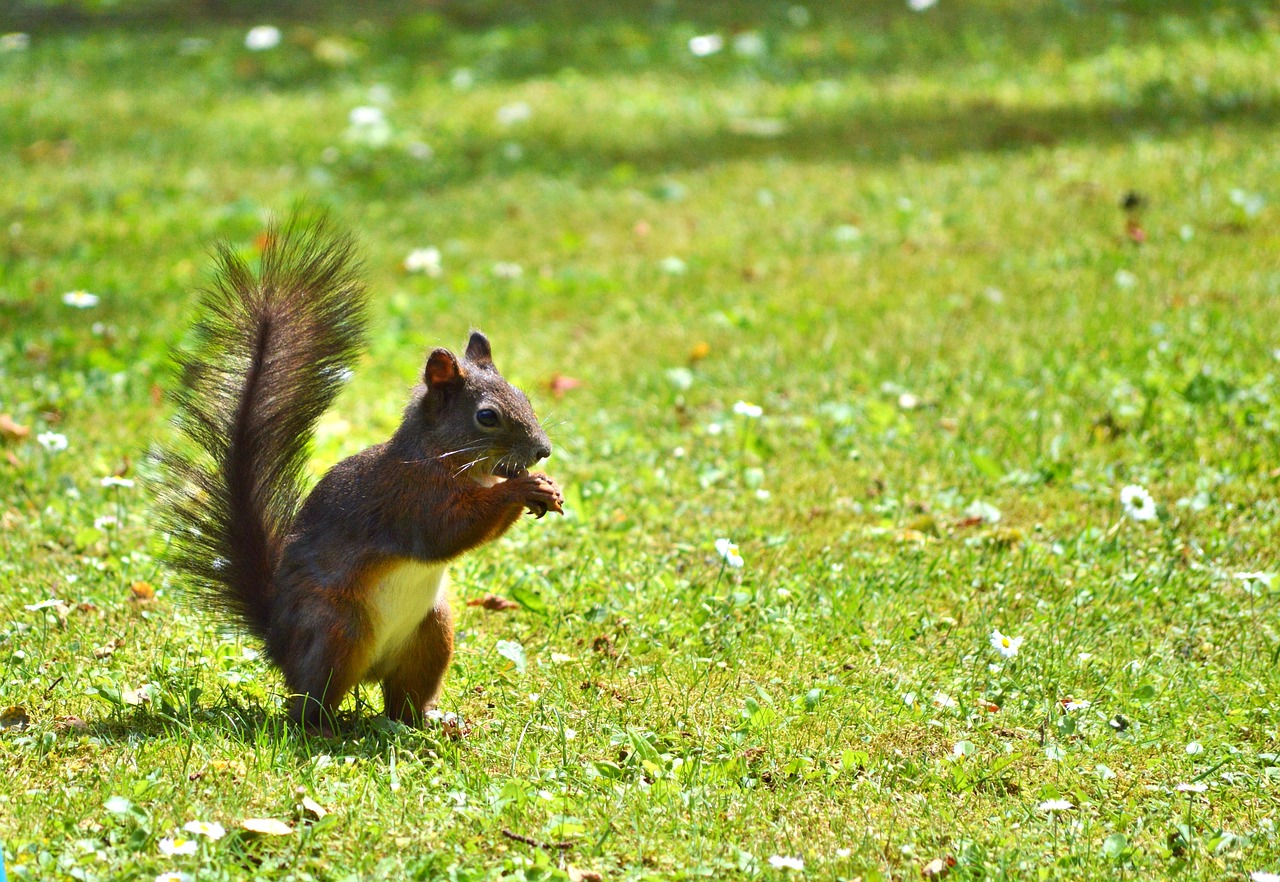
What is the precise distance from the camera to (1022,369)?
4.66 meters

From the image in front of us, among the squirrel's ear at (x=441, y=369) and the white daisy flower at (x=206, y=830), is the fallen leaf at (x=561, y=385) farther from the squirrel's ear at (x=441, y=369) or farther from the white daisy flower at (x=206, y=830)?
the white daisy flower at (x=206, y=830)

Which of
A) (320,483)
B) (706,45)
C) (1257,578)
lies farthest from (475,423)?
(706,45)

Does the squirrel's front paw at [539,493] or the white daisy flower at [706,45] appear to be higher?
the white daisy flower at [706,45]

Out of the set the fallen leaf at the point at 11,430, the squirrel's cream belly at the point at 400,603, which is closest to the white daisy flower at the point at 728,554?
the squirrel's cream belly at the point at 400,603

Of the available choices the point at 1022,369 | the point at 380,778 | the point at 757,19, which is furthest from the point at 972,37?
the point at 380,778

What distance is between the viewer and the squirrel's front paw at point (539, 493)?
8.57 ft

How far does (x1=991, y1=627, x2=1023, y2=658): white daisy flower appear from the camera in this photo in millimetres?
3049

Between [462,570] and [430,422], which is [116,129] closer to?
[462,570]

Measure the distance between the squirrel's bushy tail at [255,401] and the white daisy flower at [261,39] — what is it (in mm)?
6918

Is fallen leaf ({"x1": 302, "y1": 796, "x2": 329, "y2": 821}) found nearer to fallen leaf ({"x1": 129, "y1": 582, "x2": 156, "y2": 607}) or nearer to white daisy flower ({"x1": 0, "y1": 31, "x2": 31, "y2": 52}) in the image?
fallen leaf ({"x1": 129, "y1": 582, "x2": 156, "y2": 607})

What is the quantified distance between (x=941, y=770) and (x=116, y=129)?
6.55m

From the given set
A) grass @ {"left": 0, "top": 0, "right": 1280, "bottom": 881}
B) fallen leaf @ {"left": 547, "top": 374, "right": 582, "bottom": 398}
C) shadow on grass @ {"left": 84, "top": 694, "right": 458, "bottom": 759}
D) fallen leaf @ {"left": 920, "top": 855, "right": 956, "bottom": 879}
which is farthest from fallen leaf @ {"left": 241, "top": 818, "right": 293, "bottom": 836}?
fallen leaf @ {"left": 547, "top": 374, "right": 582, "bottom": 398}

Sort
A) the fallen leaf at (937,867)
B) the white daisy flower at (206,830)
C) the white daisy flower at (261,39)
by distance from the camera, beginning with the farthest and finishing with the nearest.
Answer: the white daisy flower at (261,39) < the fallen leaf at (937,867) < the white daisy flower at (206,830)

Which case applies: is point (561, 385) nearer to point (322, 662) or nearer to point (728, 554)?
point (728, 554)
